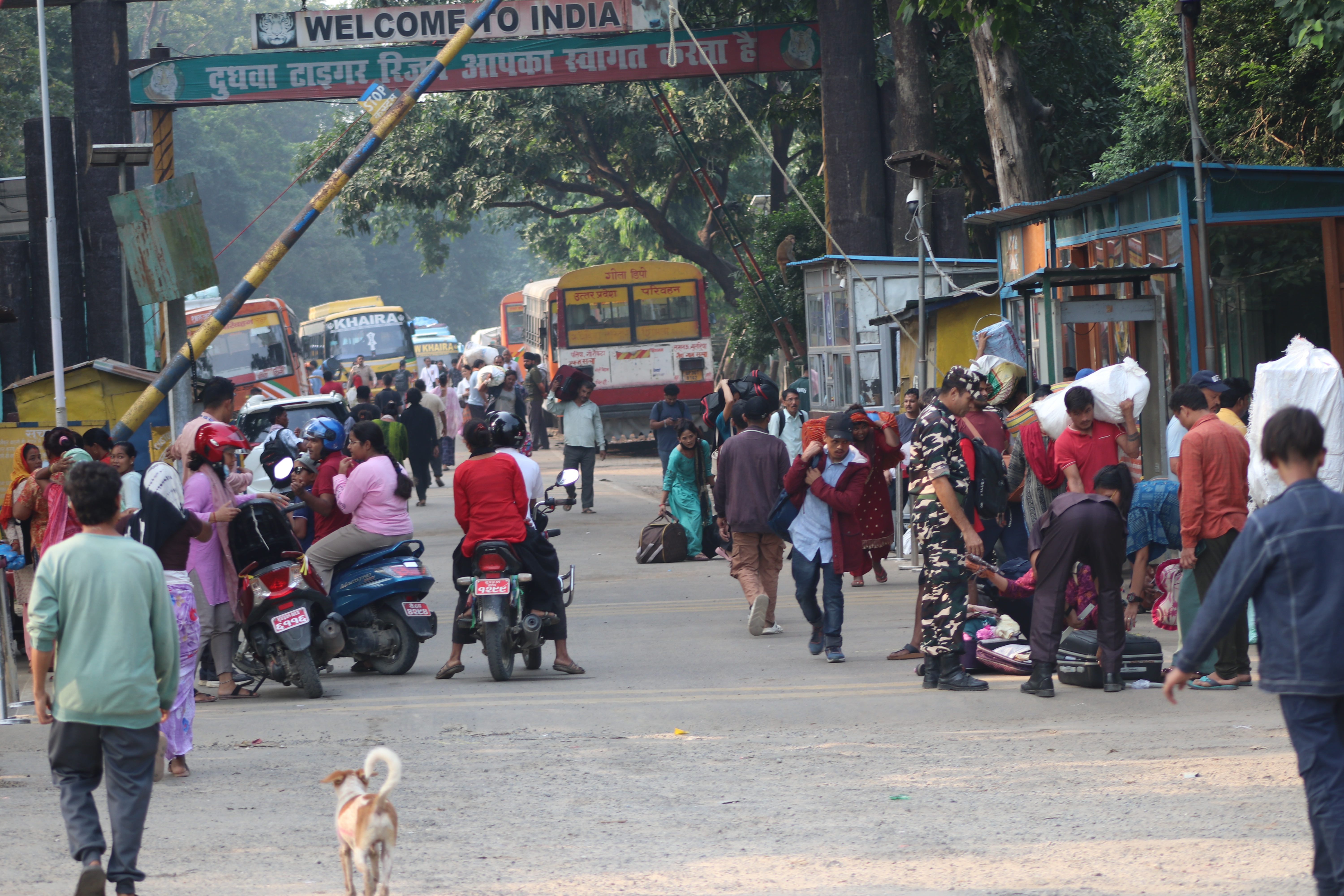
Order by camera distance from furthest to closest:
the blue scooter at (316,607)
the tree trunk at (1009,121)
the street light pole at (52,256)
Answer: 1. the tree trunk at (1009,121)
2. the street light pole at (52,256)
3. the blue scooter at (316,607)

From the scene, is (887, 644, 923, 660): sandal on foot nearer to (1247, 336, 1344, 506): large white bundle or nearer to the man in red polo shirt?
the man in red polo shirt

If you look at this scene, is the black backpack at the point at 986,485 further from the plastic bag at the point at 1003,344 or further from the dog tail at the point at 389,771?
the plastic bag at the point at 1003,344

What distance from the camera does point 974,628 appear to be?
30.5 ft

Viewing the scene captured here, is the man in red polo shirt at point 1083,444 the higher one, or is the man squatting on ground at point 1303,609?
the man in red polo shirt at point 1083,444

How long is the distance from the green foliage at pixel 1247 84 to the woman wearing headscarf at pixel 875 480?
582cm

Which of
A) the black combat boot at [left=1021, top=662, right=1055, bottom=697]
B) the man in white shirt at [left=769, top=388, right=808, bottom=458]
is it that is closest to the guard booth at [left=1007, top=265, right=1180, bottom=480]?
the man in white shirt at [left=769, top=388, right=808, bottom=458]

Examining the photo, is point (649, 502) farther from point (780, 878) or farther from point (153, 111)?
point (780, 878)

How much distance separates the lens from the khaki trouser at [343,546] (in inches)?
380

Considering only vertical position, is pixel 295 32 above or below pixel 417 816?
above

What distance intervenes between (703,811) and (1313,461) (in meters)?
2.83

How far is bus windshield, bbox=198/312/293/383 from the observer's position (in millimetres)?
32156

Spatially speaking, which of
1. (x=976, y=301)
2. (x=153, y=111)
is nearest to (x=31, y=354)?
(x=153, y=111)

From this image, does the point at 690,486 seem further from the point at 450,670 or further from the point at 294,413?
the point at 294,413

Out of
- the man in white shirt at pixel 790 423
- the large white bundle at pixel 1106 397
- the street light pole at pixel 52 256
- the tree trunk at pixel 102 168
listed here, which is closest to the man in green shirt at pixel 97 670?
the large white bundle at pixel 1106 397
